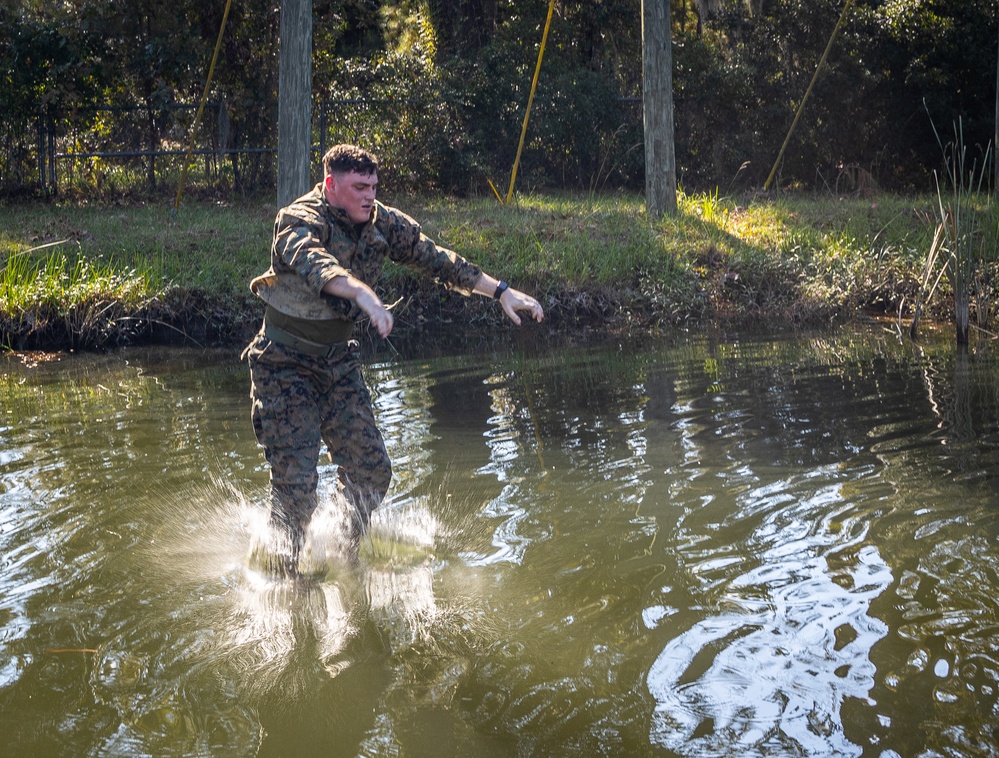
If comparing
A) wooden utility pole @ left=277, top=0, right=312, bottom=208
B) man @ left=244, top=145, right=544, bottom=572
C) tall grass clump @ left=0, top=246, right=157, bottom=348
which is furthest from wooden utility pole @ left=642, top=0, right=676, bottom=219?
man @ left=244, top=145, right=544, bottom=572

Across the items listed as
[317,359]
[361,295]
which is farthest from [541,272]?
[361,295]

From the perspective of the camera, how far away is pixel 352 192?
518cm

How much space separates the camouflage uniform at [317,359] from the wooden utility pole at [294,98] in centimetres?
866

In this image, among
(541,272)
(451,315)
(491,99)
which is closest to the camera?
(451,315)

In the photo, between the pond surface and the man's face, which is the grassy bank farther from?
the man's face

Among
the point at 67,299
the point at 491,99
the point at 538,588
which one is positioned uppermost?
the point at 491,99

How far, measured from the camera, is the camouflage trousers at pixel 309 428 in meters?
5.34

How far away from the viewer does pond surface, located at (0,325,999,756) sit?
3.87 metres

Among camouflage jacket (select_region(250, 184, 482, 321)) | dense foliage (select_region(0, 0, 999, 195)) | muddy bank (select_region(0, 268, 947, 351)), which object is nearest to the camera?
camouflage jacket (select_region(250, 184, 482, 321))

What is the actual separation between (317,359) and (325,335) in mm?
135

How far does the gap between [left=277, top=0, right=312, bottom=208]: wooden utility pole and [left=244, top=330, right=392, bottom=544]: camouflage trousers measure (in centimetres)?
886

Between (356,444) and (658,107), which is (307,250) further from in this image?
(658,107)

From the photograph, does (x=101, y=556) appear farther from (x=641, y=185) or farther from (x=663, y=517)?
(x=641, y=185)

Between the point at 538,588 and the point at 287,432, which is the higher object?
the point at 287,432
